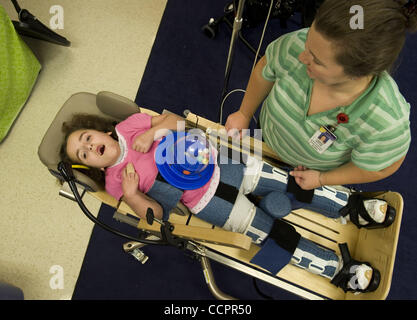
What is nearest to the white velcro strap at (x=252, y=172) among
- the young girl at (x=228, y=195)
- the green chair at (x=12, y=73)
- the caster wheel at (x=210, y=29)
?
the young girl at (x=228, y=195)

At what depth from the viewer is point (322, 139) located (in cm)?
97

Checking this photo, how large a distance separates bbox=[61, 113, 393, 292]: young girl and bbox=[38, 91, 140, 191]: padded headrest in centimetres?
4

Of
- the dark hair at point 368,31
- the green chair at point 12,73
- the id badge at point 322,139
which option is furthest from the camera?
the green chair at point 12,73

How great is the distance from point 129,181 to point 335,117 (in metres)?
0.84

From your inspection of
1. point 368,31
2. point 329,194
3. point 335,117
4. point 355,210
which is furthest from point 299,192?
point 368,31

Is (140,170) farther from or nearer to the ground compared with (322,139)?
nearer to the ground

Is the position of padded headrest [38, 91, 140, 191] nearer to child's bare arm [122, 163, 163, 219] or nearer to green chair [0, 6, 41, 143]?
child's bare arm [122, 163, 163, 219]

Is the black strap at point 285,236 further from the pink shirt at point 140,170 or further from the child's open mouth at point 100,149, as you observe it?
the child's open mouth at point 100,149

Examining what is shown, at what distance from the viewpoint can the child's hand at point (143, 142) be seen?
1346 millimetres

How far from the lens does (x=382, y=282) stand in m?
1.15

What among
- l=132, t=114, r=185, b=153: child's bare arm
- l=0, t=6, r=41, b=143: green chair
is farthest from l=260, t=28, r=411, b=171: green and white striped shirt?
l=0, t=6, r=41, b=143: green chair

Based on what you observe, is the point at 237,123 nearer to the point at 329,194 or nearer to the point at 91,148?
the point at 329,194

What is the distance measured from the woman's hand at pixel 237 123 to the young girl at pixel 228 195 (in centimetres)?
16

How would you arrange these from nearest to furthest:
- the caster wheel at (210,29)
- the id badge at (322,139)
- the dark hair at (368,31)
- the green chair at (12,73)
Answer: the dark hair at (368,31) → the id badge at (322,139) → the green chair at (12,73) → the caster wheel at (210,29)
